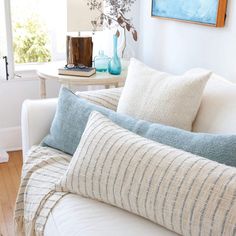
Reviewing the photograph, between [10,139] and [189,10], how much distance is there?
1.63m

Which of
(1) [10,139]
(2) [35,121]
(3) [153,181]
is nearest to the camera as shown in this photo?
(3) [153,181]

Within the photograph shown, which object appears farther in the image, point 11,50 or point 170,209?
point 11,50

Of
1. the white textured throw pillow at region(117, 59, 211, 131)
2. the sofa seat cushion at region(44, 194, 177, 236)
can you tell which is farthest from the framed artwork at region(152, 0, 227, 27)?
the sofa seat cushion at region(44, 194, 177, 236)

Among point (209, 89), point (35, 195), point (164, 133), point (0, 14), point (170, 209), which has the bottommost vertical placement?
point (35, 195)

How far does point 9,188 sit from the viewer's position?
96.0 inches

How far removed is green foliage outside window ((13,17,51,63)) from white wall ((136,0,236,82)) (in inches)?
29.8

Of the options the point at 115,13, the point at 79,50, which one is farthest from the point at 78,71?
the point at 115,13

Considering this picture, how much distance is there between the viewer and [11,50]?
8.87 ft

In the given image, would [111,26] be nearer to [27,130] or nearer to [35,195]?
[27,130]

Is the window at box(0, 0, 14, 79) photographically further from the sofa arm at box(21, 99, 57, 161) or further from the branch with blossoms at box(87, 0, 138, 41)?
the sofa arm at box(21, 99, 57, 161)

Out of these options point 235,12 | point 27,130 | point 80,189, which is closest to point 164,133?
point 80,189

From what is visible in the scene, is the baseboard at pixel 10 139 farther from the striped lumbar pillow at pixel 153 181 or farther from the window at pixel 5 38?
the striped lumbar pillow at pixel 153 181

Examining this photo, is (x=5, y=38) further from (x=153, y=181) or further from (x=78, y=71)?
(x=153, y=181)

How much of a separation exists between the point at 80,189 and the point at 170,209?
37 centimetres
